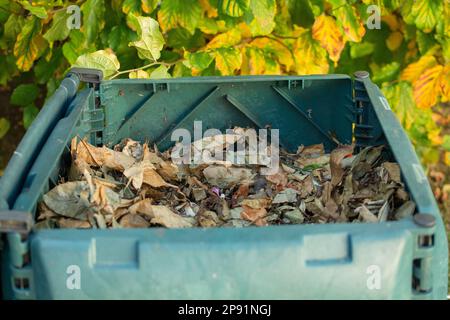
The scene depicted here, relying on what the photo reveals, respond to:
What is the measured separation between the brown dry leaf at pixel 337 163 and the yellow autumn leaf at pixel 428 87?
45.6 inches

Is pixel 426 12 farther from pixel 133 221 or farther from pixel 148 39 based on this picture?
pixel 133 221

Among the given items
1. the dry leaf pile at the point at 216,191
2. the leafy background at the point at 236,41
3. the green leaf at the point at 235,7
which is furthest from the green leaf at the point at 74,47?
the dry leaf pile at the point at 216,191

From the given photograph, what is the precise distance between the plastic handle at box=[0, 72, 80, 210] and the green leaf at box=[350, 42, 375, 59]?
1.70 metres

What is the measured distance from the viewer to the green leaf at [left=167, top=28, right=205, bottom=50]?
396cm

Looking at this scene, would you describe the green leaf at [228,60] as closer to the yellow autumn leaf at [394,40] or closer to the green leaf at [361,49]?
the green leaf at [361,49]

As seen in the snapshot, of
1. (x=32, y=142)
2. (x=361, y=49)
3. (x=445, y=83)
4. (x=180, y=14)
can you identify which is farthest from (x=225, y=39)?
(x=32, y=142)

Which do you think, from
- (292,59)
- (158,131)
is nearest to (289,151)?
(158,131)

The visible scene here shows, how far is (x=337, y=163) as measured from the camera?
2822 mm

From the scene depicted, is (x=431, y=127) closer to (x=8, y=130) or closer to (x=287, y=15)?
(x=287, y=15)

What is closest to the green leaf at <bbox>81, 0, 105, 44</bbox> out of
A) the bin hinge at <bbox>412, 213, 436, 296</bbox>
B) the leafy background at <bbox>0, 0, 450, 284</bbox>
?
the leafy background at <bbox>0, 0, 450, 284</bbox>

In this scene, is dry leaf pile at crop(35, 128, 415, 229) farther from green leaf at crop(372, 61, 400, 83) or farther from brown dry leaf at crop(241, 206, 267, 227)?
green leaf at crop(372, 61, 400, 83)

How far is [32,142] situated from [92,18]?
1.41 meters

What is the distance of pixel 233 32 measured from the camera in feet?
12.7

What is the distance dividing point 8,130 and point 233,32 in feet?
5.65
